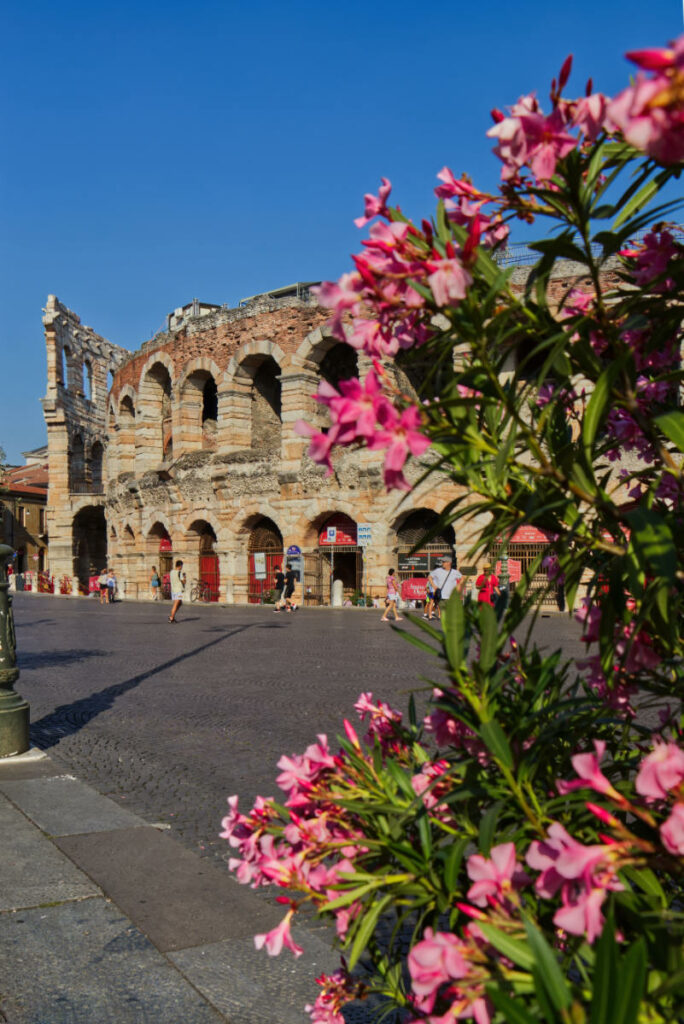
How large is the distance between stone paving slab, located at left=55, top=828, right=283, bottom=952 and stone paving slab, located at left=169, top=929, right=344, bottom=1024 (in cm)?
12

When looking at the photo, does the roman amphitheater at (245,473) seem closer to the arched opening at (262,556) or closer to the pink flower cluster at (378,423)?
the arched opening at (262,556)

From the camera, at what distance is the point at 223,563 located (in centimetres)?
2981

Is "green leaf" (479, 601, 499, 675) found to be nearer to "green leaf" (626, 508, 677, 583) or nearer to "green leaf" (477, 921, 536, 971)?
"green leaf" (626, 508, 677, 583)

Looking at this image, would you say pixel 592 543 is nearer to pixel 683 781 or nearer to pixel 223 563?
pixel 683 781

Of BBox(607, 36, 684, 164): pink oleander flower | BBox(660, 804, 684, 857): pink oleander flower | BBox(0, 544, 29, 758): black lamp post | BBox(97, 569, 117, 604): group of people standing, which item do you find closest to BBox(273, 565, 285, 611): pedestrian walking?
BBox(97, 569, 117, 604): group of people standing

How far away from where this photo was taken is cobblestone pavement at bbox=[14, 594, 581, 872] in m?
5.56

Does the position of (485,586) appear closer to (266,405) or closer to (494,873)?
(494,873)

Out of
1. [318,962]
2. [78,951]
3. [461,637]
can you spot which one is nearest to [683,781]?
[461,637]

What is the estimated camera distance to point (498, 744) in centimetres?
124

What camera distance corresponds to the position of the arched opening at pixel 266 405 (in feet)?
98.4

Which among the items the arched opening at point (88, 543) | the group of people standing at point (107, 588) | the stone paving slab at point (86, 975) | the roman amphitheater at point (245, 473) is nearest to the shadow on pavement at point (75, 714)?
the stone paving slab at point (86, 975)

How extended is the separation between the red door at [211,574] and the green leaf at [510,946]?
96.3 ft

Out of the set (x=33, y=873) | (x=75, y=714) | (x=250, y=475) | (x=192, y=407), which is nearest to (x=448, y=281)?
(x=33, y=873)

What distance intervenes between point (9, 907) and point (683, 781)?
307 centimetres
